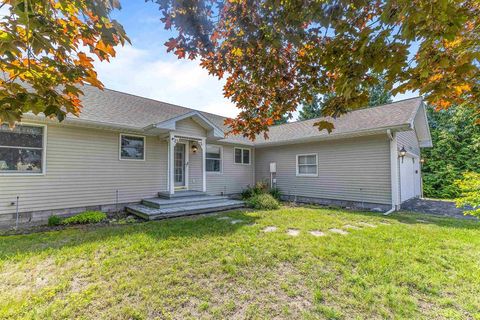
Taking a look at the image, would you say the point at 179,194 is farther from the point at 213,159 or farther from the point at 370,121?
the point at 370,121

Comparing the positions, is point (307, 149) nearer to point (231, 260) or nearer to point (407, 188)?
point (407, 188)

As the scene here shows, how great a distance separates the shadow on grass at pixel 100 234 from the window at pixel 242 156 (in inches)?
245

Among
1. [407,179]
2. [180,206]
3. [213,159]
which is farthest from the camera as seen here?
[213,159]

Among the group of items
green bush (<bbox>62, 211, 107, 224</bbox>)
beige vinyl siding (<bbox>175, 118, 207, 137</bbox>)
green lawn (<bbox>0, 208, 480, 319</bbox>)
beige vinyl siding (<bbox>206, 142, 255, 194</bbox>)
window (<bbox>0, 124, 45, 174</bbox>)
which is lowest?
green lawn (<bbox>0, 208, 480, 319</bbox>)


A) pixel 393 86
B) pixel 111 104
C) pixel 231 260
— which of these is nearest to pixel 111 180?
pixel 111 104

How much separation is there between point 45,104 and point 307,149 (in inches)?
415

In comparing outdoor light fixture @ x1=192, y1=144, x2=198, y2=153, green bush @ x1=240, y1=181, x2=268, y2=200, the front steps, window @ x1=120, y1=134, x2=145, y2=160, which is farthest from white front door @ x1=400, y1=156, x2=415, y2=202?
window @ x1=120, y1=134, x2=145, y2=160

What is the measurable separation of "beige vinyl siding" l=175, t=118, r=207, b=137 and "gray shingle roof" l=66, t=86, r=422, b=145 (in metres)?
1.25

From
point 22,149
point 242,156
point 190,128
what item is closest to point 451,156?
point 242,156

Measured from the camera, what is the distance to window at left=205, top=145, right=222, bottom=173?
10906mm

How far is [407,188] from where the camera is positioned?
34.5ft

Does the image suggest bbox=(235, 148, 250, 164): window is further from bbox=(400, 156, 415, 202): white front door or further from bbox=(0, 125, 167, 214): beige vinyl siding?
bbox=(400, 156, 415, 202): white front door

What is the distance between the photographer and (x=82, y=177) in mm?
7422

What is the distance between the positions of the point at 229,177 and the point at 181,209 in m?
4.48
